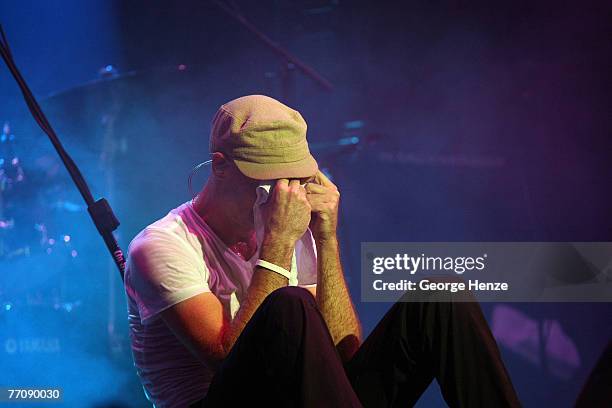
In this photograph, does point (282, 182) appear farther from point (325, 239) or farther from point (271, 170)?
point (325, 239)

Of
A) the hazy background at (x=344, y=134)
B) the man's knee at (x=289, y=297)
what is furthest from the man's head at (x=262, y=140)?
the hazy background at (x=344, y=134)

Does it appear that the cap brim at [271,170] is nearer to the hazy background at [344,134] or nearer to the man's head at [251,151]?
the man's head at [251,151]

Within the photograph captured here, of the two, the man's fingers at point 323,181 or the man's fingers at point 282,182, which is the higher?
the man's fingers at point 282,182

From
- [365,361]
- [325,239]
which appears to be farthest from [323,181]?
[365,361]

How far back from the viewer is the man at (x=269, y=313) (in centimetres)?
116

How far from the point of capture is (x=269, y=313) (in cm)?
117

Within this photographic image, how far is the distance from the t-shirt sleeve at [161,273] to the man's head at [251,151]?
7.4 inches

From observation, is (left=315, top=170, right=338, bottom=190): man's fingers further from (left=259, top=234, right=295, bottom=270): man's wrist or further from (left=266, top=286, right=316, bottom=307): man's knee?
(left=266, top=286, right=316, bottom=307): man's knee

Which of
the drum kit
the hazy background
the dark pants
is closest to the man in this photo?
the dark pants

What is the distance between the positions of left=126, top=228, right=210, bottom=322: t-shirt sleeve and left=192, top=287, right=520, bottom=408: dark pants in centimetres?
23

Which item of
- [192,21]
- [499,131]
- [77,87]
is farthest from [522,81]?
[77,87]

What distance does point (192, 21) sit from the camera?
7.69ft

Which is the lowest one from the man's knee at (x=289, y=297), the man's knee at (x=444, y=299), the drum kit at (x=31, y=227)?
the drum kit at (x=31, y=227)

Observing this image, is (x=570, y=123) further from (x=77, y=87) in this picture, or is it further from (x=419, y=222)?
(x=77, y=87)
